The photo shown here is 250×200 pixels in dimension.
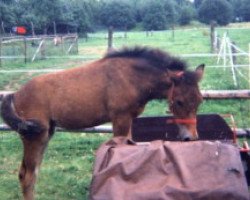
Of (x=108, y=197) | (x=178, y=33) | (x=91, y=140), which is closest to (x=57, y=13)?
(x=91, y=140)

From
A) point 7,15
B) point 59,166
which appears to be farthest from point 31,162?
point 7,15

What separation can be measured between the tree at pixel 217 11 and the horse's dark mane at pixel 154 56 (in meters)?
17.8

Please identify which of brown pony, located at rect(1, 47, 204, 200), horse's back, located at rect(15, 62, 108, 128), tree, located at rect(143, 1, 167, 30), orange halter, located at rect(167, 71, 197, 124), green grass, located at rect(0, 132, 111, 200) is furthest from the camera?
tree, located at rect(143, 1, 167, 30)

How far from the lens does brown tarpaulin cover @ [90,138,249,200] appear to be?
116 inches

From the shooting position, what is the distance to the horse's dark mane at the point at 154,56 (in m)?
4.55

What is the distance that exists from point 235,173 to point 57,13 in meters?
15.9

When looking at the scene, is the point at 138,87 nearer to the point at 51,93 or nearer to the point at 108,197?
the point at 51,93

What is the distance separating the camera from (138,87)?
14.8 ft

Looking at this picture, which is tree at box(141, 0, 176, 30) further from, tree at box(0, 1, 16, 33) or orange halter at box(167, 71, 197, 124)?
orange halter at box(167, 71, 197, 124)

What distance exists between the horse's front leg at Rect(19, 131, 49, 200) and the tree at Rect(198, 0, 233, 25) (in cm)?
1838

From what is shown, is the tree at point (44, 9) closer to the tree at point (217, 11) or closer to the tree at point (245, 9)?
the tree at point (217, 11)

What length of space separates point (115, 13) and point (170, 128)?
58.9ft

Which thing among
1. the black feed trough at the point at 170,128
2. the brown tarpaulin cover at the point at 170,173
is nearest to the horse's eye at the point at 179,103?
the black feed trough at the point at 170,128

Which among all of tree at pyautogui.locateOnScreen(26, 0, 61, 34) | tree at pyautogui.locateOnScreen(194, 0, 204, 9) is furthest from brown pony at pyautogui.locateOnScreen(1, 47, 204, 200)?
tree at pyautogui.locateOnScreen(194, 0, 204, 9)
